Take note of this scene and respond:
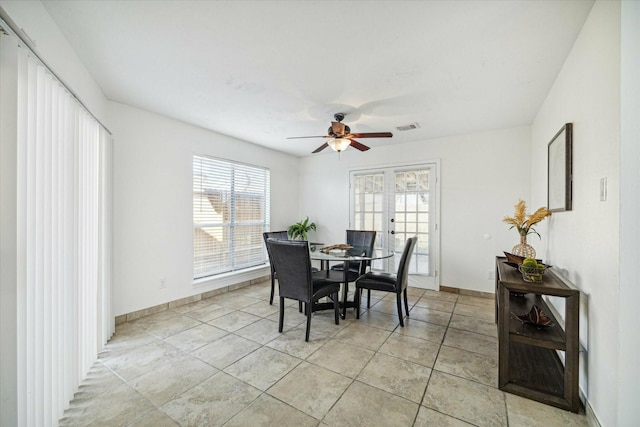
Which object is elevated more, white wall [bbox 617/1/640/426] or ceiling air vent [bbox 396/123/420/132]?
ceiling air vent [bbox 396/123/420/132]

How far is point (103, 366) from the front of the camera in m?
2.18

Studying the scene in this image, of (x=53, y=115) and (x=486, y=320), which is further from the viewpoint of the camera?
(x=486, y=320)

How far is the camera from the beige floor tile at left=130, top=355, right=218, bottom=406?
6.07 feet

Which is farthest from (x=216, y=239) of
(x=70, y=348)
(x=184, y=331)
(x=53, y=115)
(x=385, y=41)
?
(x=385, y=41)

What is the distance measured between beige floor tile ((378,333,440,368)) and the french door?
6.48 feet

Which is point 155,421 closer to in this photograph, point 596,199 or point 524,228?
point 596,199

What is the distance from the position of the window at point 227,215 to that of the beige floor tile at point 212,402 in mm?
2259

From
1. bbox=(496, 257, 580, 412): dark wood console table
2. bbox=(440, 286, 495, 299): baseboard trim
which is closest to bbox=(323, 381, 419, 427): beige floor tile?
bbox=(496, 257, 580, 412): dark wood console table

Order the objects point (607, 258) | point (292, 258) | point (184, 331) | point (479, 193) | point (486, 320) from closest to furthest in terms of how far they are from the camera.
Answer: point (607, 258) → point (292, 258) → point (184, 331) → point (486, 320) → point (479, 193)

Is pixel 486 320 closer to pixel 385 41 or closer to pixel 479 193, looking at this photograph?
pixel 479 193

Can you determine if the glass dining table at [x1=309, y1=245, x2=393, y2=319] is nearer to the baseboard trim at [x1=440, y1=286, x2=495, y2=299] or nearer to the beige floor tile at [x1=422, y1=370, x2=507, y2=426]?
the beige floor tile at [x1=422, y1=370, x2=507, y2=426]

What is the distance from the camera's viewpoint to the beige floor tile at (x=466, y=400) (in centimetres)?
163

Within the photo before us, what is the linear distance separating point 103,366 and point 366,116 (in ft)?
12.2

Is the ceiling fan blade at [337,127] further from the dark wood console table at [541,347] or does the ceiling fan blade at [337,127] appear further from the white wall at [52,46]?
the white wall at [52,46]
